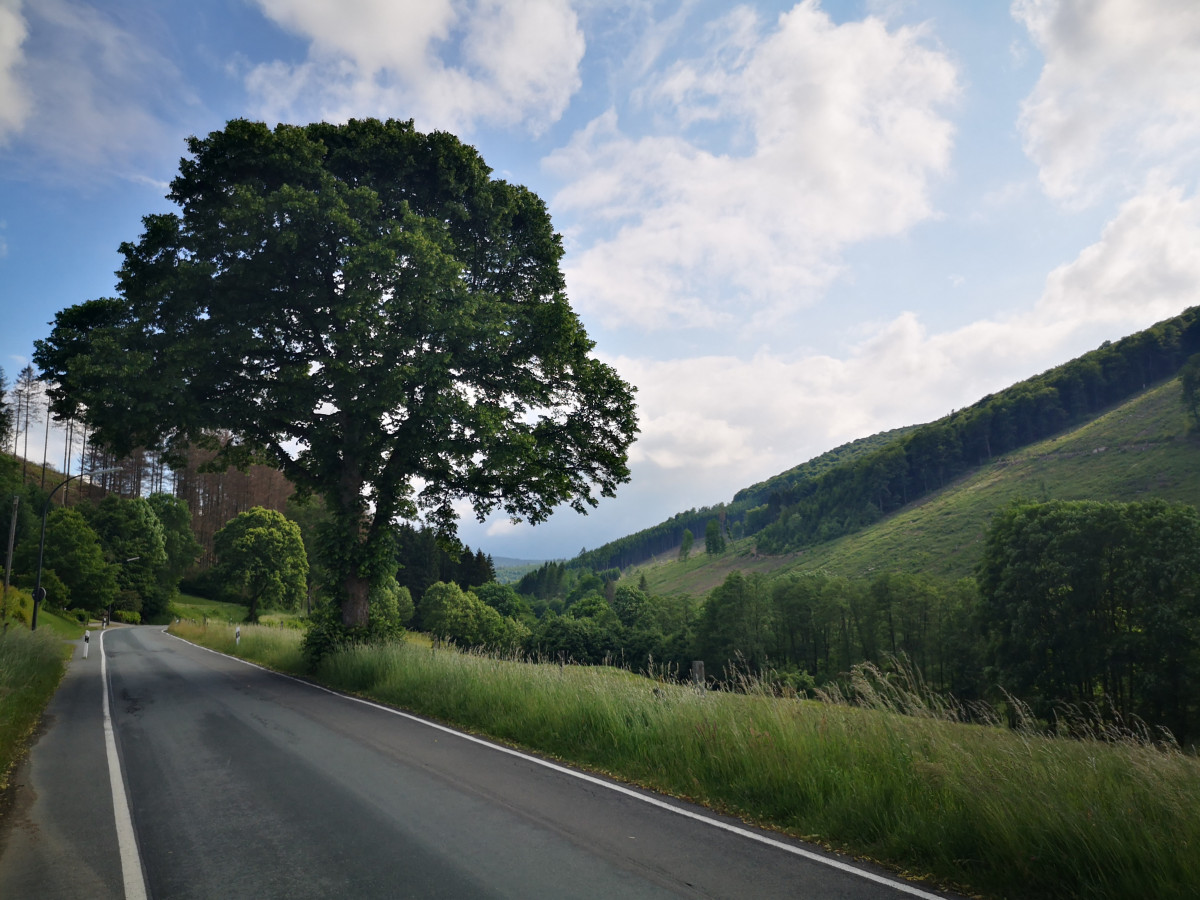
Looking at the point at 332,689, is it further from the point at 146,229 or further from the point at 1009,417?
the point at 1009,417

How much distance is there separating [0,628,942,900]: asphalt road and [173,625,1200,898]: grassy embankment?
71cm

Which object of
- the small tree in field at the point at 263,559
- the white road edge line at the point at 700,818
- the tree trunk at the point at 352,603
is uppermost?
the small tree in field at the point at 263,559

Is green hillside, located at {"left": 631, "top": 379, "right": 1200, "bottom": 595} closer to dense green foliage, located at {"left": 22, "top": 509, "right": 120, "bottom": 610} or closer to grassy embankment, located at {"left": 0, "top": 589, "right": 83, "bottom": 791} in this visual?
grassy embankment, located at {"left": 0, "top": 589, "right": 83, "bottom": 791}

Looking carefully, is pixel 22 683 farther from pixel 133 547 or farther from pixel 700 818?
pixel 133 547

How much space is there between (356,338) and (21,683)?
1068cm

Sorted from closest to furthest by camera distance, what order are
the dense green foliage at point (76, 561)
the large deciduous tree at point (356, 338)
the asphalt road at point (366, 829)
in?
the asphalt road at point (366, 829) < the large deciduous tree at point (356, 338) < the dense green foliage at point (76, 561)

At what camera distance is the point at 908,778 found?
6207mm

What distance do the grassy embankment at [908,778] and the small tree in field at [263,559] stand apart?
62557mm

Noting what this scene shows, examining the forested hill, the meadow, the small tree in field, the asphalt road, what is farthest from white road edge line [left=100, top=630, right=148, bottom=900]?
the forested hill

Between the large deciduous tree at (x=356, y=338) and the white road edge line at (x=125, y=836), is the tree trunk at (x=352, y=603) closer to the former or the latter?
the large deciduous tree at (x=356, y=338)

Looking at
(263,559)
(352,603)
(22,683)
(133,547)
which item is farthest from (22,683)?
(133,547)

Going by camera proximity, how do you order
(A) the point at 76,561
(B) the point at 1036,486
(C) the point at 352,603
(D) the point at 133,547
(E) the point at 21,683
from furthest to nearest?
(B) the point at 1036,486 < (D) the point at 133,547 < (A) the point at 76,561 < (C) the point at 352,603 < (E) the point at 21,683

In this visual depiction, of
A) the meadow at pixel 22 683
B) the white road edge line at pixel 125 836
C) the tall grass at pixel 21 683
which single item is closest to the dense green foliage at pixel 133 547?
the meadow at pixel 22 683

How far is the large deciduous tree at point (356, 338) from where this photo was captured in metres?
14.7
